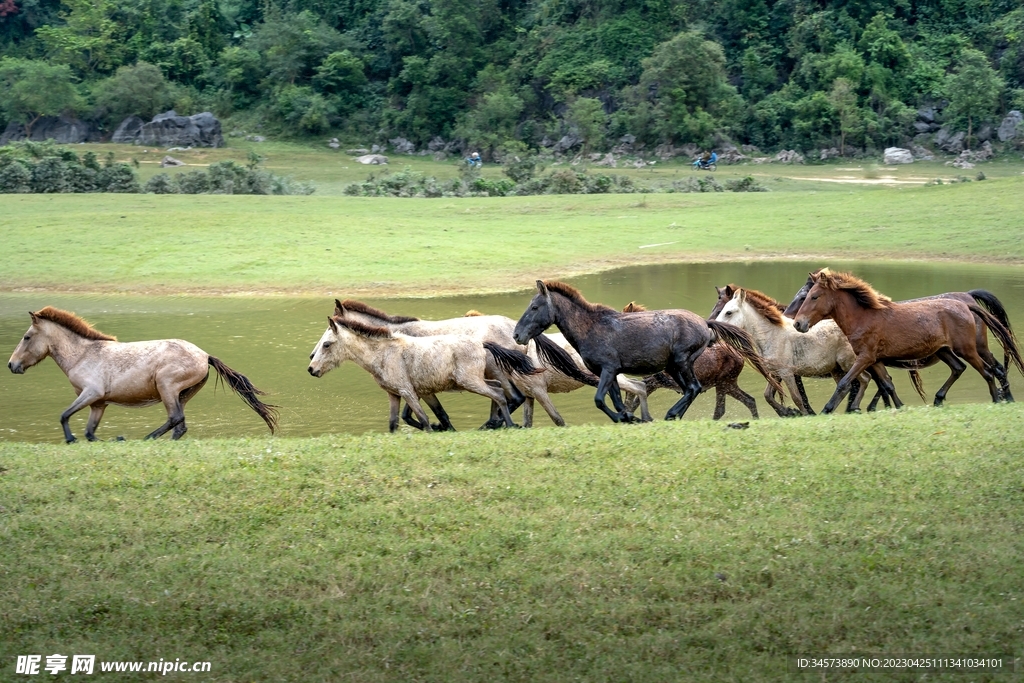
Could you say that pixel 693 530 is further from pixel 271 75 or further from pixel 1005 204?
pixel 271 75

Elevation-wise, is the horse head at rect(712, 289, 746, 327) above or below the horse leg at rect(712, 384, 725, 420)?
above

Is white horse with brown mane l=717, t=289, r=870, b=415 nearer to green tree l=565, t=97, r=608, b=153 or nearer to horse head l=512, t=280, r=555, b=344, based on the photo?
horse head l=512, t=280, r=555, b=344

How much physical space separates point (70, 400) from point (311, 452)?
19.5 ft

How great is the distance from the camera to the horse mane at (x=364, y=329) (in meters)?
10.6

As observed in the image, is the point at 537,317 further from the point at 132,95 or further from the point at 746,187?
the point at 132,95

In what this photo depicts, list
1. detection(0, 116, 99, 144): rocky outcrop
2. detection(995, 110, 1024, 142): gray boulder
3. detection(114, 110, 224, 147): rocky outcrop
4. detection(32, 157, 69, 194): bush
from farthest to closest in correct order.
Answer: detection(0, 116, 99, 144): rocky outcrop < detection(114, 110, 224, 147): rocky outcrop < detection(995, 110, 1024, 142): gray boulder < detection(32, 157, 69, 194): bush

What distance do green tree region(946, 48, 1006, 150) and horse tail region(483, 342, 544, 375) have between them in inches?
1718

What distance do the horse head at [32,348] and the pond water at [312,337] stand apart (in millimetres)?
784

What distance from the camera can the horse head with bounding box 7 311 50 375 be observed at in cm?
1105

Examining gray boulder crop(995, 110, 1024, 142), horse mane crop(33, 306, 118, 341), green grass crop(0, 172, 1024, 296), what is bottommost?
green grass crop(0, 172, 1024, 296)

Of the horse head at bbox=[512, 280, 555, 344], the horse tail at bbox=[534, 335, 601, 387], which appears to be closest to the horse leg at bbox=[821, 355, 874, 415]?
the horse tail at bbox=[534, 335, 601, 387]

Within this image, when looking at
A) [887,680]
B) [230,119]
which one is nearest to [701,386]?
[887,680]

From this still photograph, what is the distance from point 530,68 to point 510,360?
179 feet

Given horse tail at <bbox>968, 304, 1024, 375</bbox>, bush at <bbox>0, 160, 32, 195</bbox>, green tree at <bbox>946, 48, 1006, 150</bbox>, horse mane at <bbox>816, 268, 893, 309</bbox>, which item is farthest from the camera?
green tree at <bbox>946, 48, 1006, 150</bbox>
